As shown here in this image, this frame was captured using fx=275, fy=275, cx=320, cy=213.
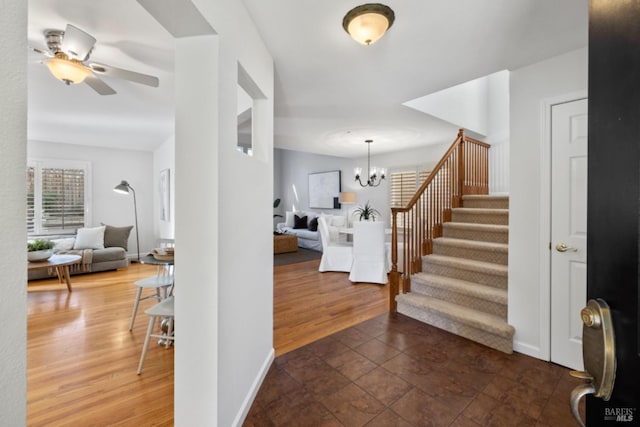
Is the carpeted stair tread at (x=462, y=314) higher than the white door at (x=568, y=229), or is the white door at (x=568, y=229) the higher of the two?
the white door at (x=568, y=229)

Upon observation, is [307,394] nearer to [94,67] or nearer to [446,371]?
[446,371]

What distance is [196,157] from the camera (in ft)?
4.30

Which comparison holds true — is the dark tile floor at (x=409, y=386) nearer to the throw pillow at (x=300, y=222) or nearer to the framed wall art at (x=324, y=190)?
the framed wall art at (x=324, y=190)

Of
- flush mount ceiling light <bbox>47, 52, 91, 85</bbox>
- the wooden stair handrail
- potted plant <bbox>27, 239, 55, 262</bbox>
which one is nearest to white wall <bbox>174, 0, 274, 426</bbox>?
flush mount ceiling light <bbox>47, 52, 91, 85</bbox>

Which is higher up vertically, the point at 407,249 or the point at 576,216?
the point at 576,216

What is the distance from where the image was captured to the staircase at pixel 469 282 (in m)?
2.60

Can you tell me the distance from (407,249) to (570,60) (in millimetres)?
2299

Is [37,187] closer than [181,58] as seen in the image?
No

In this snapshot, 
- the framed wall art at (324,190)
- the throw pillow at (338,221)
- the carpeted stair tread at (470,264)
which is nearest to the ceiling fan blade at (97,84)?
the carpeted stair tread at (470,264)

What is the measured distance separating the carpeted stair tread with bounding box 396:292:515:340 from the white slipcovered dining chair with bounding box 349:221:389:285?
42.3 inches

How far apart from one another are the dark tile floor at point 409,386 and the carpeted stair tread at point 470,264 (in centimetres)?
78

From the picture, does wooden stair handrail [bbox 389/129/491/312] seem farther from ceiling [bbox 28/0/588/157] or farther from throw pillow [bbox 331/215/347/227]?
throw pillow [bbox 331/215/347/227]

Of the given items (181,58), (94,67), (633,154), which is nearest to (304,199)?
(94,67)

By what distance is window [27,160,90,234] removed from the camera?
5195 mm
